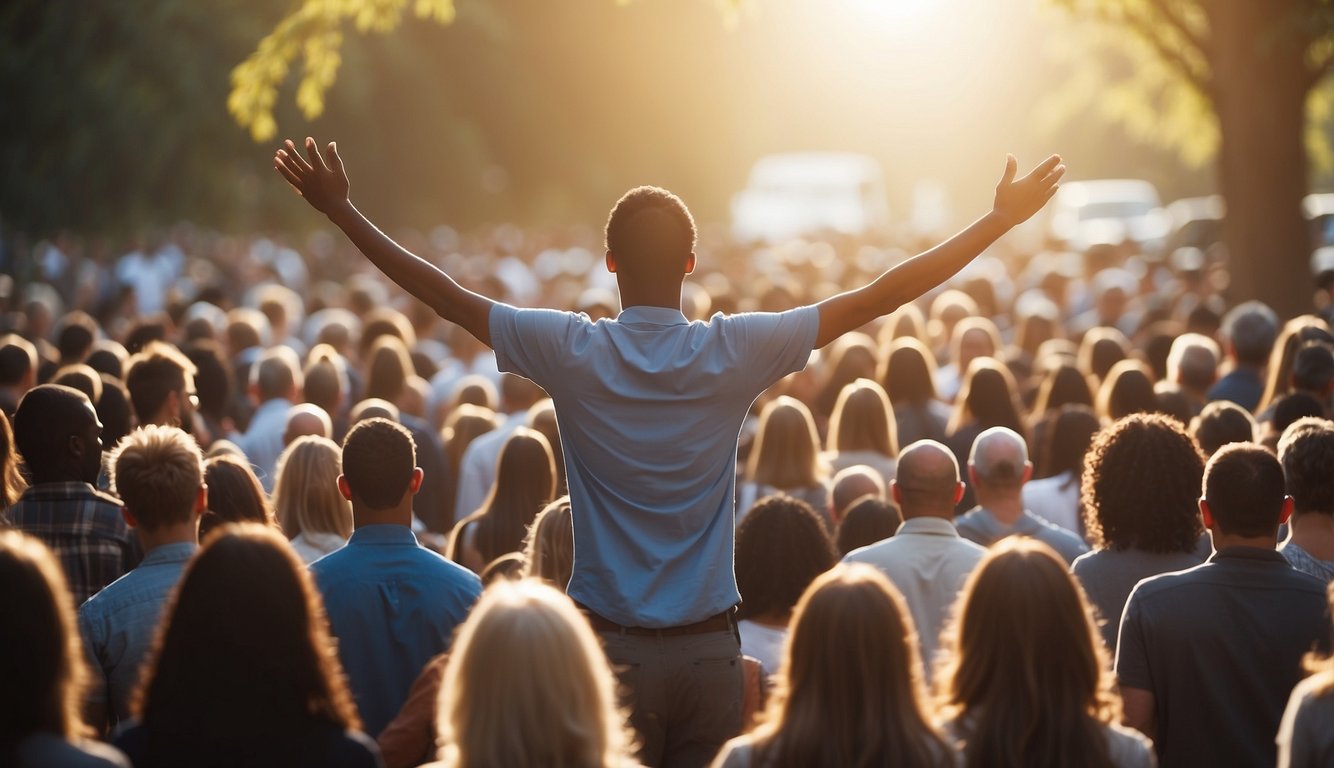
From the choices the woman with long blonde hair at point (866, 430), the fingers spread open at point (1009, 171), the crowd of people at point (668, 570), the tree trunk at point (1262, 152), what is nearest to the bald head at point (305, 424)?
the crowd of people at point (668, 570)

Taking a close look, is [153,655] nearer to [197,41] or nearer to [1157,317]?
[1157,317]

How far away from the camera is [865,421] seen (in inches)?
347

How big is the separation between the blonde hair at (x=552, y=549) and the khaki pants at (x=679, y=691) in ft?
4.59

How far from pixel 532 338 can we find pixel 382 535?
4.04 feet

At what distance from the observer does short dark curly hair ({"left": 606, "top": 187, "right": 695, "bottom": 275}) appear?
4.56 metres

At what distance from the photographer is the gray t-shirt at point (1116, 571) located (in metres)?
6.02

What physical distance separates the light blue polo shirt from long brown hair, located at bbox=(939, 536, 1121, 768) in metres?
0.75

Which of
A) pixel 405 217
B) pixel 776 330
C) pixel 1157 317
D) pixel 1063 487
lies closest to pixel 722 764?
pixel 776 330

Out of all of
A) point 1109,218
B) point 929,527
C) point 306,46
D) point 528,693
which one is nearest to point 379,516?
point 929,527

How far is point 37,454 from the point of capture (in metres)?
6.32

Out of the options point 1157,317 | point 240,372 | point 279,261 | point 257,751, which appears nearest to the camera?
point 257,751

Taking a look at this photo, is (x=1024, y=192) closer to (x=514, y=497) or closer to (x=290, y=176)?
(x=290, y=176)

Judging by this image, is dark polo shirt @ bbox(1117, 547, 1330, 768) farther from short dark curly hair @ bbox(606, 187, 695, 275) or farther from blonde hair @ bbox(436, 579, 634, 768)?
blonde hair @ bbox(436, 579, 634, 768)

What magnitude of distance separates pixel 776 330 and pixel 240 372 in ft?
28.2
